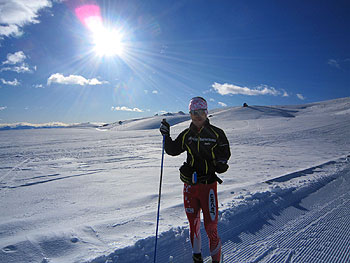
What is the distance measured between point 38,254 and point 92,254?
750mm

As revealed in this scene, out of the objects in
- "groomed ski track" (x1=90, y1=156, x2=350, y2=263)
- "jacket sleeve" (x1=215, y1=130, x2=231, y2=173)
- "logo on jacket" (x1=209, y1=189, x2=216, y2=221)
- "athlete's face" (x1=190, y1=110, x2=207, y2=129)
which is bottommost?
"groomed ski track" (x1=90, y1=156, x2=350, y2=263)

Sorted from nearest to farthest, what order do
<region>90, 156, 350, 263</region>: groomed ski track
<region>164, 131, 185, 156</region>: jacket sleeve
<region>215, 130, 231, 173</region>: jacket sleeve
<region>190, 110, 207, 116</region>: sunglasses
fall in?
<region>215, 130, 231, 173</region>: jacket sleeve < <region>190, 110, 207, 116</region>: sunglasses < <region>164, 131, 185, 156</region>: jacket sleeve < <region>90, 156, 350, 263</region>: groomed ski track

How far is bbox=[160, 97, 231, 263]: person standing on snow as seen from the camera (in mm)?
2508

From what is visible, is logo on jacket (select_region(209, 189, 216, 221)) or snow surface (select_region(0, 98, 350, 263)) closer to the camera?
logo on jacket (select_region(209, 189, 216, 221))

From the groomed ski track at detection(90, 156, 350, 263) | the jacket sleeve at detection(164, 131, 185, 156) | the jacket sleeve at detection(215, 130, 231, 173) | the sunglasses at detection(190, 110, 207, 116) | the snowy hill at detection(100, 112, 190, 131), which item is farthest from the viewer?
the snowy hill at detection(100, 112, 190, 131)

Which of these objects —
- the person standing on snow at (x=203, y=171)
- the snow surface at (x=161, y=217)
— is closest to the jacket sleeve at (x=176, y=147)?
the person standing on snow at (x=203, y=171)

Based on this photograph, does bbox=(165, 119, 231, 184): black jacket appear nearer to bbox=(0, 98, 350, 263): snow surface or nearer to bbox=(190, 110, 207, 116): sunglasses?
bbox=(190, 110, 207, 116): sunglasses

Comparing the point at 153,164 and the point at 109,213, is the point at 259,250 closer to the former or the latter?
the point at 109,213

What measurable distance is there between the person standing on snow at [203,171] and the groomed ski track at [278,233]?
613mm

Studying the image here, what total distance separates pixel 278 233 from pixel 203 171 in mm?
2142

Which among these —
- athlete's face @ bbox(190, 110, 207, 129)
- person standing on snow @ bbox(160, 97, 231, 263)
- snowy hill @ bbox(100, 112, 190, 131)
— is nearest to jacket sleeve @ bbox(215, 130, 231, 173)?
person standing on snow @ bbox(160, 97, 231, 263)

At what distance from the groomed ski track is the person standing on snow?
613mm

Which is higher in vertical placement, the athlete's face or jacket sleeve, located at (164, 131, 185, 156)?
the athlete's face

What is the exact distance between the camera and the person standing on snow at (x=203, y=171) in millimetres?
2508
